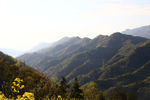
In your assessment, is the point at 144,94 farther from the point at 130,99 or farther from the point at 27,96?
the point at 27,96

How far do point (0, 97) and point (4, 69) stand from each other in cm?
1961

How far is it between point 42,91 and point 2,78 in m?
10.1

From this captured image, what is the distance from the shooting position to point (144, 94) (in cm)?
848

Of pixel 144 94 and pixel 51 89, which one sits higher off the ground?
pixel 144 94

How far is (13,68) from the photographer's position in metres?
27.3

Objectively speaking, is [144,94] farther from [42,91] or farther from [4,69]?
[4,69]

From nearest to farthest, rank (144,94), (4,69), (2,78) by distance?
(144,94) < (2,78) < (4,69)

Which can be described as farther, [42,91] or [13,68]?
[13,68]

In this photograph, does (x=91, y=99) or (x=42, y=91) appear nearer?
(x=91, y=99)

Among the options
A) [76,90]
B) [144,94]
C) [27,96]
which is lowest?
[76,90]

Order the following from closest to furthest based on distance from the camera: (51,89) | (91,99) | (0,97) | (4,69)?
(0,97) → (91,99) → (51,89) → (4,69)

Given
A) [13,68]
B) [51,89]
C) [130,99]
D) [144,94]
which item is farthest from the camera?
[13,68]

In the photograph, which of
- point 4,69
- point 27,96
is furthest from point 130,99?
point 4,69

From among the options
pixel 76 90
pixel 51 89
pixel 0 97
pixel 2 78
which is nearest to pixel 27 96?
pixel 0 97
